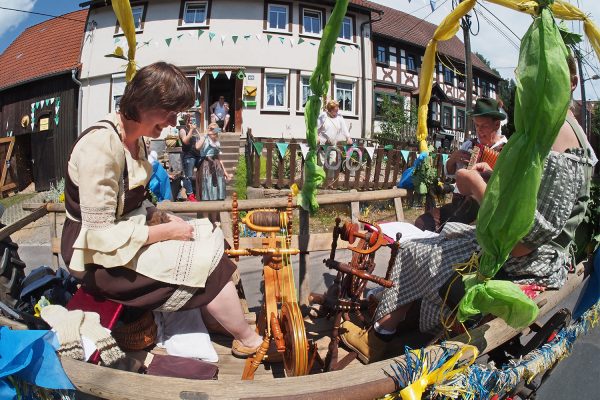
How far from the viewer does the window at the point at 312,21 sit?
1708 cm

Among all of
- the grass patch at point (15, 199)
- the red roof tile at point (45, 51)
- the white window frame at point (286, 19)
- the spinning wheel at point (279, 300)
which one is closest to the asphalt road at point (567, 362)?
the spinning wheel at point (279, 300)

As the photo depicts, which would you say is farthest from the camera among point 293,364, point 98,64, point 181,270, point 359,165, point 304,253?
point 98,64

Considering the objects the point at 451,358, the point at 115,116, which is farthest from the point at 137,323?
the point at 451,358

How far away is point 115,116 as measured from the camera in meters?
2.01

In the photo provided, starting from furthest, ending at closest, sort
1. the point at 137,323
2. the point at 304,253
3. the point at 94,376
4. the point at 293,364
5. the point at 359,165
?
the point at 359,165 < the point at 304,253 < the point at 137,323 < the point at 293,364 < the point at 94,376

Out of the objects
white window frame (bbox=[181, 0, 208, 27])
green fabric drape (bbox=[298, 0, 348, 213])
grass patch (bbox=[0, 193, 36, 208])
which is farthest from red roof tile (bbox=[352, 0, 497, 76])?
green fabric drape (bbox=[298, 0, 348, 213])

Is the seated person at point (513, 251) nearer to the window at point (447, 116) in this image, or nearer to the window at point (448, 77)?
the window at point (447, 116)

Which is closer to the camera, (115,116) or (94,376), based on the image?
(94,376)

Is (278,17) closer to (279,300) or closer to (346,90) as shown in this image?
(346,90)

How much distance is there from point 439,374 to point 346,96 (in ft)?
56.7

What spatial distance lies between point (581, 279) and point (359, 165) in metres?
7.71

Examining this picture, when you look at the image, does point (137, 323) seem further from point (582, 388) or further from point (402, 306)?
point (582, 388)

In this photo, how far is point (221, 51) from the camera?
16031mm

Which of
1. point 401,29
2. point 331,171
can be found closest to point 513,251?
point 331,171
